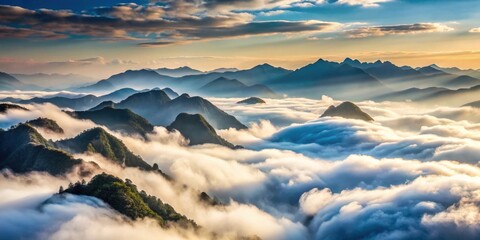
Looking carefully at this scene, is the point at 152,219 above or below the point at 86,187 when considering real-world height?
below

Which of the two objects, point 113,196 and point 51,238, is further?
point 113,196

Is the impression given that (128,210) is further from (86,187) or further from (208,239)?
(208,239)

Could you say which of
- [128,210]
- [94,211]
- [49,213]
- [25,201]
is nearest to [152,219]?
[128,210]

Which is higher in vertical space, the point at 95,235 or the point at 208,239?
the point at 95,235

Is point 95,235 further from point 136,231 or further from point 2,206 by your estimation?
point 2,206

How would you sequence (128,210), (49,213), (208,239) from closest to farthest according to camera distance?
(49,213) → (128,210) → (208,239)

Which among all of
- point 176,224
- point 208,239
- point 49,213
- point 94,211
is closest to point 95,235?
point 94,211

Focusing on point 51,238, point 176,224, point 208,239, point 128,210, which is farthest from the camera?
point 208,239

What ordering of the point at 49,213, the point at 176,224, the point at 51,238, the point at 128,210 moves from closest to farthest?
the point at 51,238 < the point at 49,213 < the point at 128,210 < the point at 176,224

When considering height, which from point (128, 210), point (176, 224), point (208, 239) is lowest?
point (208, 239)
